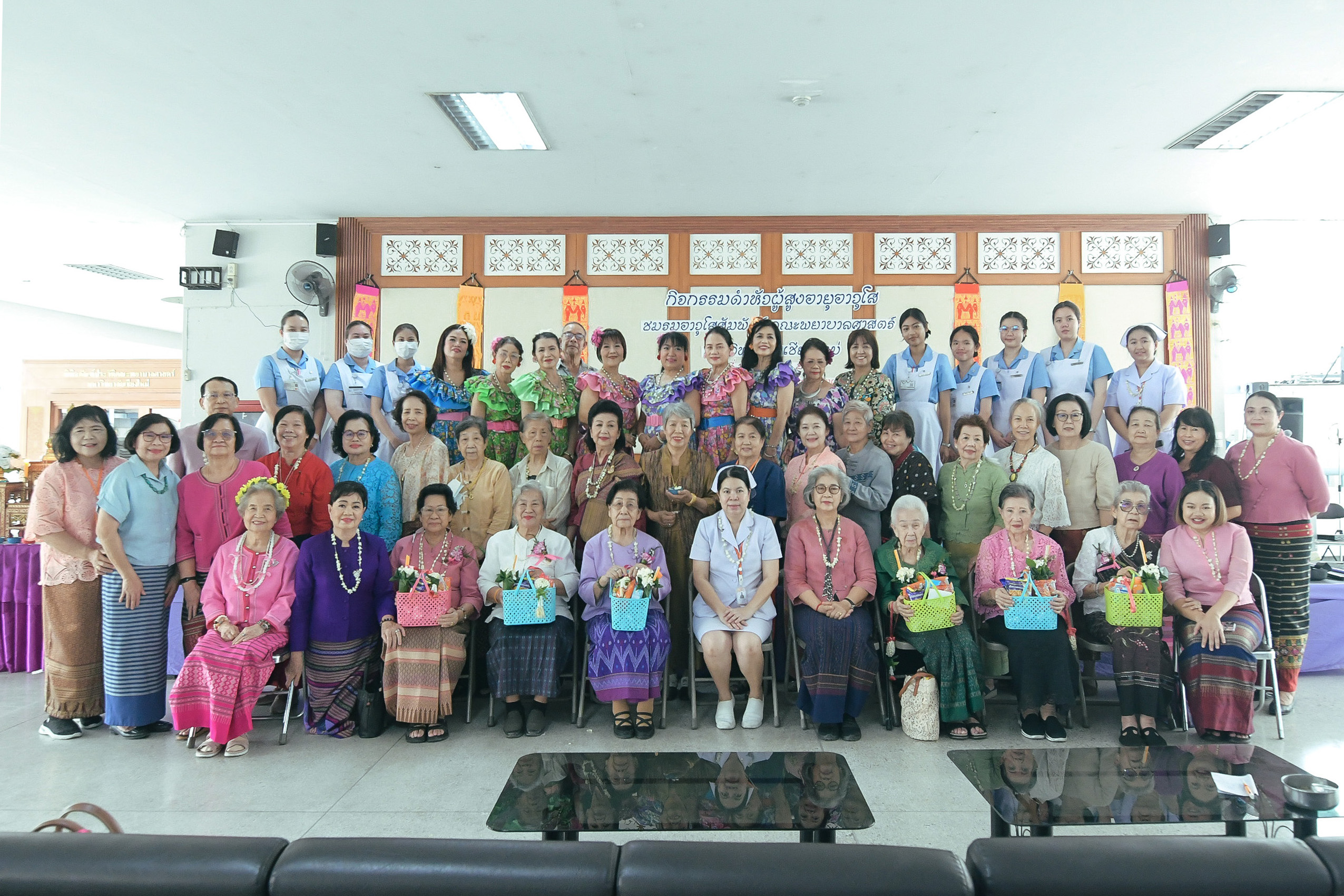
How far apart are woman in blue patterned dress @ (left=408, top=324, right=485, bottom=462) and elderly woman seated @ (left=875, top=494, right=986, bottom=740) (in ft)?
8.32

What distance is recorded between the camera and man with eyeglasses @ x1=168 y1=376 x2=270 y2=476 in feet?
15.0

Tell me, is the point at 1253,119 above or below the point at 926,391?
above

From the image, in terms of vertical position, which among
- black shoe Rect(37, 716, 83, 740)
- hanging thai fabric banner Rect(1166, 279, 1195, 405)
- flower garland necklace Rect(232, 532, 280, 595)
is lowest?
black shoe Rect(37, 716, 83, 740)

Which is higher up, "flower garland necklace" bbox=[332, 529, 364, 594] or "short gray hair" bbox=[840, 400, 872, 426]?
"short gray hair" bbox=[840, 400, 872, 426]

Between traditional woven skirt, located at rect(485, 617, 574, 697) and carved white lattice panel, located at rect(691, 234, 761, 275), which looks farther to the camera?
carved white lattice panel, located at rect(691, 234, 761, 275)

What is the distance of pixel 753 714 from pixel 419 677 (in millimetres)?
1578

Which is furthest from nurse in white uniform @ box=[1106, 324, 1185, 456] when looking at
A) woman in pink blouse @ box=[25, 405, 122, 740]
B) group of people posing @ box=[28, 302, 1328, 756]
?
woman in pink blouse @ box=[25, 405, 122, 740]

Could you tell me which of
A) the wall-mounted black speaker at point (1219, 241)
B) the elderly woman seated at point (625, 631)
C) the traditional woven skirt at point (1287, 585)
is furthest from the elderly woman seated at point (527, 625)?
the wall-mounted black speaker at point (1219, 241)

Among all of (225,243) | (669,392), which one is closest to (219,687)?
(669,392)

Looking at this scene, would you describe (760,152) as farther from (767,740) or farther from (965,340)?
(767,740)

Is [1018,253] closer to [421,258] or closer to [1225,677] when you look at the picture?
[1225,677]

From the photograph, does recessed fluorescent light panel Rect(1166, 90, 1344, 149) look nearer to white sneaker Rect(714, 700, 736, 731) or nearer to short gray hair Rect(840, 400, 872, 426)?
short gray hair Rect(840, 400, 872, 426)

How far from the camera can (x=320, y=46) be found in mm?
4461

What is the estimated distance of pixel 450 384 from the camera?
4.98 meters
